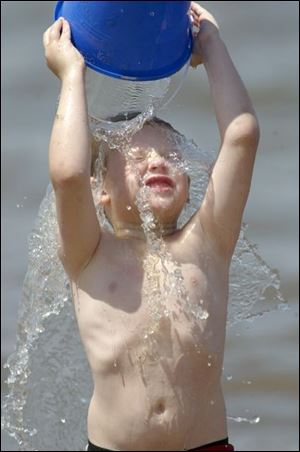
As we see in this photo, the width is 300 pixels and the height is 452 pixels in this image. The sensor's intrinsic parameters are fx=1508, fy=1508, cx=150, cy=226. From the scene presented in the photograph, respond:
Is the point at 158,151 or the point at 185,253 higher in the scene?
the point at 158,151

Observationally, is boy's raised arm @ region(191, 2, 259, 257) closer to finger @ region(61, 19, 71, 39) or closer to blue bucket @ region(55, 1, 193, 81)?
blue bucket @ region(55, 1, 193, 81)

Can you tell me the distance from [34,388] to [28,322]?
1.44 ft

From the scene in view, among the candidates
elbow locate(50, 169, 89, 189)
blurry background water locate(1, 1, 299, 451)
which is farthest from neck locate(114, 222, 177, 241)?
blurry background water locate(1, 1, 299, 451)

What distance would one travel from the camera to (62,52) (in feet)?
9.94

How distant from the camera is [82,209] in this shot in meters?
3.03

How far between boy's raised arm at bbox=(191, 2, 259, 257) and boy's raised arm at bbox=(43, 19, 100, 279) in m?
0.26

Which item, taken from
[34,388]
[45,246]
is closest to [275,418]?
[34,388]

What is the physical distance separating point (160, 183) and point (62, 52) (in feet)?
1.10

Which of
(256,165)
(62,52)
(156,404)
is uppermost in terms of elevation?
(256,165)

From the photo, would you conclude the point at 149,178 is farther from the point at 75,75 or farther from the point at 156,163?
the point at 75,75

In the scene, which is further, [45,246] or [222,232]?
[45,246]

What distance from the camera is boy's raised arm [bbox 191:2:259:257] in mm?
3078

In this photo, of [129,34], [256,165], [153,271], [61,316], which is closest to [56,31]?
[129,34]

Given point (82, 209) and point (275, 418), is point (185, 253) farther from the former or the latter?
point (275, 418)
